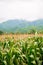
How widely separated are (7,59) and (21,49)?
137cm

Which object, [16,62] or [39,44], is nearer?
[16,62]

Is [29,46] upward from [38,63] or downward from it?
upward

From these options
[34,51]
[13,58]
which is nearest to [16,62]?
[13,58]

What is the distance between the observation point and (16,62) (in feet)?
33.9

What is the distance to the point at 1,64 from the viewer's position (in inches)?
400

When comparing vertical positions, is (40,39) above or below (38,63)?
above

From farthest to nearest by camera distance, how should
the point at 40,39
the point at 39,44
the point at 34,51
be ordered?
the point at 40,39 → the point at 39,44 → the point at 34,51

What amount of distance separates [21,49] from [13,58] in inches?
50.3

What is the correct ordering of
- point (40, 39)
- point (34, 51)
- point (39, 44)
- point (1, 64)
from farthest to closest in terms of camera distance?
1. point (40, 39)
2. point (39, 44)
3. point (34, 51)
4. point (1, 64)

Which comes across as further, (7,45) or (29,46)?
(7,45)

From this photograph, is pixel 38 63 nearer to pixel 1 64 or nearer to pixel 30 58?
pixel 30 58

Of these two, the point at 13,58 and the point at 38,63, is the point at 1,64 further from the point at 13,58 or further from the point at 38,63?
the point at 38,63

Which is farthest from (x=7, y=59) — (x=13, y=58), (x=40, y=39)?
(x=40, y=39)

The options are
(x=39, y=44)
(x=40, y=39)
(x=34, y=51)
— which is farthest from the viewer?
(x=40, y=39)
